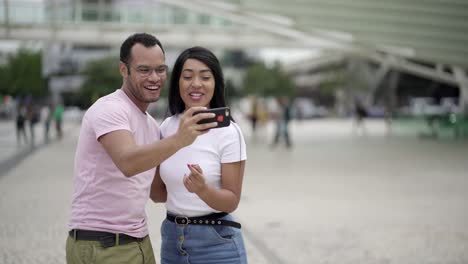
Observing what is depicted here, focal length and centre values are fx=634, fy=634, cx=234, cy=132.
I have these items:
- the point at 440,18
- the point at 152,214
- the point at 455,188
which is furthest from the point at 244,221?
the point at 440,18

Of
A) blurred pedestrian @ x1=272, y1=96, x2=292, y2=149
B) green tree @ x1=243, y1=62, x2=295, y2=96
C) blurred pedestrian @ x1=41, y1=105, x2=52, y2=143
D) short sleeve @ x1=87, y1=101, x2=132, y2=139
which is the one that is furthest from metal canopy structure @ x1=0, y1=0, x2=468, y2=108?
green tree @ x1=243, y1=62, x2=295, y2=96

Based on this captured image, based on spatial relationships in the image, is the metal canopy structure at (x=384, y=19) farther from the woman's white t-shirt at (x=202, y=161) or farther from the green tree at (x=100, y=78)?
the green tree at (x=100, y=78)

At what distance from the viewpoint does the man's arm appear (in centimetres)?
232

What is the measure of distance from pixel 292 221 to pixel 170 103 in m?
5.14

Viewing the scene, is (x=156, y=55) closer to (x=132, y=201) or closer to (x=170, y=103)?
(x=170, y=103)

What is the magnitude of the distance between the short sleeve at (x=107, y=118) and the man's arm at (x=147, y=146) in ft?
0.08

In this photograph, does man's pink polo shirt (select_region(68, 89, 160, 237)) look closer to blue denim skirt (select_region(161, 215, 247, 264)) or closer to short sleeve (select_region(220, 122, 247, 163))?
blue denim skirt (select_region(161, 215, 247, 264))

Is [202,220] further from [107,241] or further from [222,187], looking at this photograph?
[107,241]

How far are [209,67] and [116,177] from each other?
2.00 ft

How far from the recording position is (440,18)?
22375 millimetres

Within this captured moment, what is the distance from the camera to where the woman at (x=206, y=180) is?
8.79ft

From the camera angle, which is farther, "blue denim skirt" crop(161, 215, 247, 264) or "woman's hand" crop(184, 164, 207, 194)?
"blue denim skirt" crop(161, 215, 247, 264)

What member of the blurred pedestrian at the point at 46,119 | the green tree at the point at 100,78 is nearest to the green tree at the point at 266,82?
the green tree at the point at 100,78

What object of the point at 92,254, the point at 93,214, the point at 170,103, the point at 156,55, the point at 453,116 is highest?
the point at 156,55
